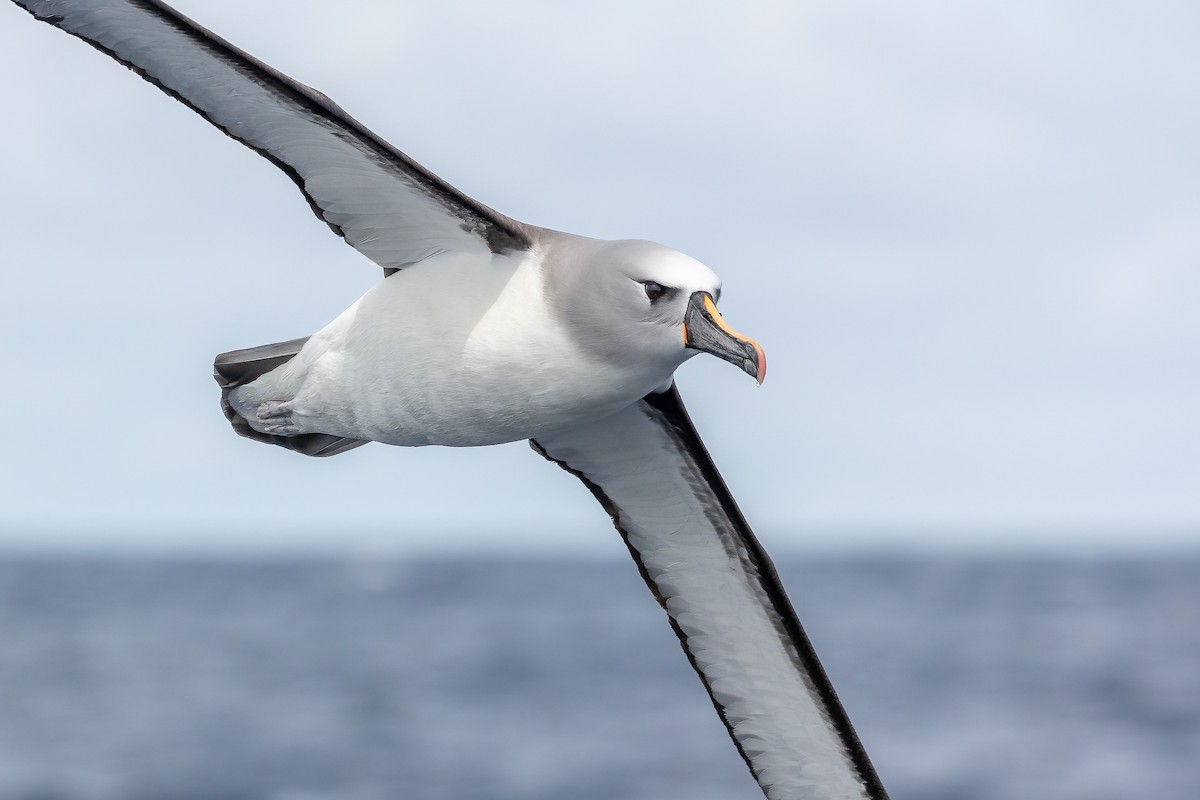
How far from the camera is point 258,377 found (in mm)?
9883

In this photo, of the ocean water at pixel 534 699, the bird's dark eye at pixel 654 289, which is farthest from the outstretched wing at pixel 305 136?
the ocean water at pixel 534 699

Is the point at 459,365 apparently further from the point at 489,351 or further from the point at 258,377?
the point at 258,377

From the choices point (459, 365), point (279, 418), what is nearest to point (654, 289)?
point (459, 365)

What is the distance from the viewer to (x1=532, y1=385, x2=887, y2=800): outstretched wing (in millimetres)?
10531

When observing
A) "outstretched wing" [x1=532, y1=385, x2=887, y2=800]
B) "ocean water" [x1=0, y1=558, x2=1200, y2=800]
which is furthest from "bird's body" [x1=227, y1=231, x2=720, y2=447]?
"ocean water" [x1=0, y1=558, x2=1200, y2=800]

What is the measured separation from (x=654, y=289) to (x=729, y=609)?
3.53 meters

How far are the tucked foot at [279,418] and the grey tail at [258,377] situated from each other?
0.65 feet

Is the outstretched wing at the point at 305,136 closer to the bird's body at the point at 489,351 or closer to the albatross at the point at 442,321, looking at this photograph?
the albatross at the point at 442,321

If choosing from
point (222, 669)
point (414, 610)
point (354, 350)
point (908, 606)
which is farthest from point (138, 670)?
point (354, 350)

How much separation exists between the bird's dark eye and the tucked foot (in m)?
2.59

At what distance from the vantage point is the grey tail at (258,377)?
9.86m

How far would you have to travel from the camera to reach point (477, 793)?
31531 mm

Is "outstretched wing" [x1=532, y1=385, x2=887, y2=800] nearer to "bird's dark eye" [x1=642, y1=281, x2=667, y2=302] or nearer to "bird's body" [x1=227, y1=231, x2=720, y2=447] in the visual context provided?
"bird's body" [x1=227, y1=231, x2=720, y2=447]

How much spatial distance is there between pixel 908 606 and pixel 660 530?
7105 cm
